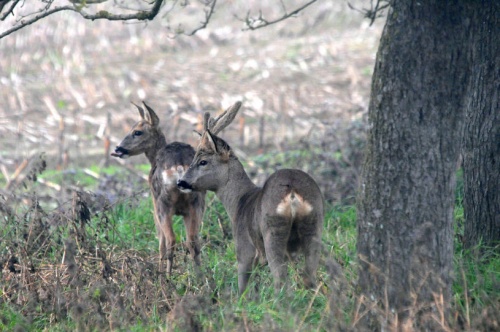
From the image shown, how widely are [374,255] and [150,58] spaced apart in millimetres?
16225

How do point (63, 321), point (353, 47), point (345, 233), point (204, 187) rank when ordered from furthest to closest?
point (353, 47) → point (345, 233) → point (204, 187) → point (63, 321)

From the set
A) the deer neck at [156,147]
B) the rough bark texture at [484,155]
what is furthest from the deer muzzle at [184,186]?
the rough bark texture at [484,155]

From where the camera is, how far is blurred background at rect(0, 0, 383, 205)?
12102 millimetres

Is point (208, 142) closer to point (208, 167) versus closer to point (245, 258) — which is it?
point (208, 167)

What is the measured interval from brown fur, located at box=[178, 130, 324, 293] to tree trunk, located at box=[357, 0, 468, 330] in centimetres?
99

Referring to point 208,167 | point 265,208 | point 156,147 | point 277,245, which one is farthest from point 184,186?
point 156,147

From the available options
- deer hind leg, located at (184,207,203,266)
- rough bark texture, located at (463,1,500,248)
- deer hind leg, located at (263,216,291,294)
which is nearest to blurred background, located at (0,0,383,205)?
deer hind leg, located at (184,207,203,266)

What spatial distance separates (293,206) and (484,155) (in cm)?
168

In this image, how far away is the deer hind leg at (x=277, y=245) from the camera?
648 cm

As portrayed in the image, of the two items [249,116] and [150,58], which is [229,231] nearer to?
[249,116]

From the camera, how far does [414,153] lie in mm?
5355

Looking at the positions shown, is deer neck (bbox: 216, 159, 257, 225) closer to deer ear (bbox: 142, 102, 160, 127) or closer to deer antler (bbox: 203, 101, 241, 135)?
deer antler (bbox: 203, 101, 241, 135)

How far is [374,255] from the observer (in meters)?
5.57

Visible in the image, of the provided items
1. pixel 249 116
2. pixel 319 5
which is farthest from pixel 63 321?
pixel 319 5
